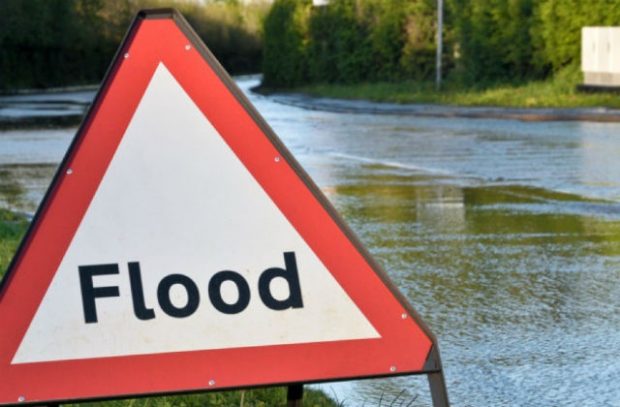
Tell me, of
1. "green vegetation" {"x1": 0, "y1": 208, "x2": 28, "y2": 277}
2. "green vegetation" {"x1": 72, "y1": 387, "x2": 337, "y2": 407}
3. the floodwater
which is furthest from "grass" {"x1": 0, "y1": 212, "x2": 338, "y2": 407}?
"green vegetation" {"x1": 0, "y1": 208, "x2": 28, "y2": 277}

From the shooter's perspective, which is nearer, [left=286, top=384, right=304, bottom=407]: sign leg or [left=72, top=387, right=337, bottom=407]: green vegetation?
[left=286, top=384, right=304, bottom=407]: sign leg

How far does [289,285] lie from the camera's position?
332 centimetres

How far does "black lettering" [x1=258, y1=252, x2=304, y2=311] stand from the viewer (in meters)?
3.30

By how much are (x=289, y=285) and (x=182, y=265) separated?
0.24 metres

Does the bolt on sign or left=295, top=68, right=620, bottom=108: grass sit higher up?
the bolt on sign

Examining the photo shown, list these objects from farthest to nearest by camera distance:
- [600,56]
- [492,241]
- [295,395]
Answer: [600,56]
[492,241]
[295,395]

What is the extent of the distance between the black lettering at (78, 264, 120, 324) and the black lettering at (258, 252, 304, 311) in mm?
322

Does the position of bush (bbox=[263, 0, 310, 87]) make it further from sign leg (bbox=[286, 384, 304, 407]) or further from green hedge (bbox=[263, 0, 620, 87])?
sign leg (bbox=[286, 384, 304, 407])

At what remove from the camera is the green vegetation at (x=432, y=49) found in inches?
1527

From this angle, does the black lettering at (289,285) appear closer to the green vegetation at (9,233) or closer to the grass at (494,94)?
the green vegetation at (9,233)

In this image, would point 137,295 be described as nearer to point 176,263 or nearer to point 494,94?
point 176,263

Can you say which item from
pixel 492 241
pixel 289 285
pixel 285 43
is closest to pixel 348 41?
pixel 285 43

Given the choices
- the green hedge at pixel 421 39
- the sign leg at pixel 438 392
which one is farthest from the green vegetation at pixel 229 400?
the green hedge at pixel 421 39

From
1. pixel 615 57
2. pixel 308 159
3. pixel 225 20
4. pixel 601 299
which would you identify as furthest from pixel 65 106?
pixel 225 20
